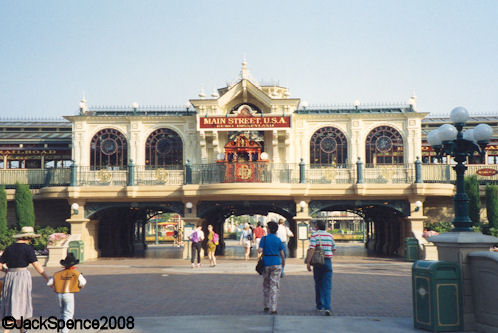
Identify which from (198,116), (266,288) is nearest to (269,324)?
(266,288)

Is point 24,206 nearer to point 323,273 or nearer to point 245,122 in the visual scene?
point 245,122

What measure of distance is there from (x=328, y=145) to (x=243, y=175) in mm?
6057

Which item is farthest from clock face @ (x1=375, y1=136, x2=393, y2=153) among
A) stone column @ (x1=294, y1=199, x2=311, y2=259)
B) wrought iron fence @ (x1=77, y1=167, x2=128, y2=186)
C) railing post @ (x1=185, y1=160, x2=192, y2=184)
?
wrought iron fence @ (x1=77, y1=167, x2=128, y2=186)

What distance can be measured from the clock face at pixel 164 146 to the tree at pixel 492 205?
1633 cm

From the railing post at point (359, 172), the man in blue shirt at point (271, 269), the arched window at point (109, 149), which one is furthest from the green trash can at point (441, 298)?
the arched window at point (109, 149)

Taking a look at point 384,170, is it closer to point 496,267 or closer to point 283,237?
point 283,237

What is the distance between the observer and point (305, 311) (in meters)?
11.4

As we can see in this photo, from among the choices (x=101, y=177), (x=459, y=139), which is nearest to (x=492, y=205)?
(x=459, y=139)

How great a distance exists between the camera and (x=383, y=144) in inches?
1198

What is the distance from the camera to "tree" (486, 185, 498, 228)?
2767 cm

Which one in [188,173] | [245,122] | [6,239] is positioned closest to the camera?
[6,239]

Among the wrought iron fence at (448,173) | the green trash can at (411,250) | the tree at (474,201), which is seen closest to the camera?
the green trash can at (411,250)

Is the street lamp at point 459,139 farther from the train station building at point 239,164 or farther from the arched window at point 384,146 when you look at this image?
the arched window at point 384,146

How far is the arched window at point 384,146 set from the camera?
30312 mm
